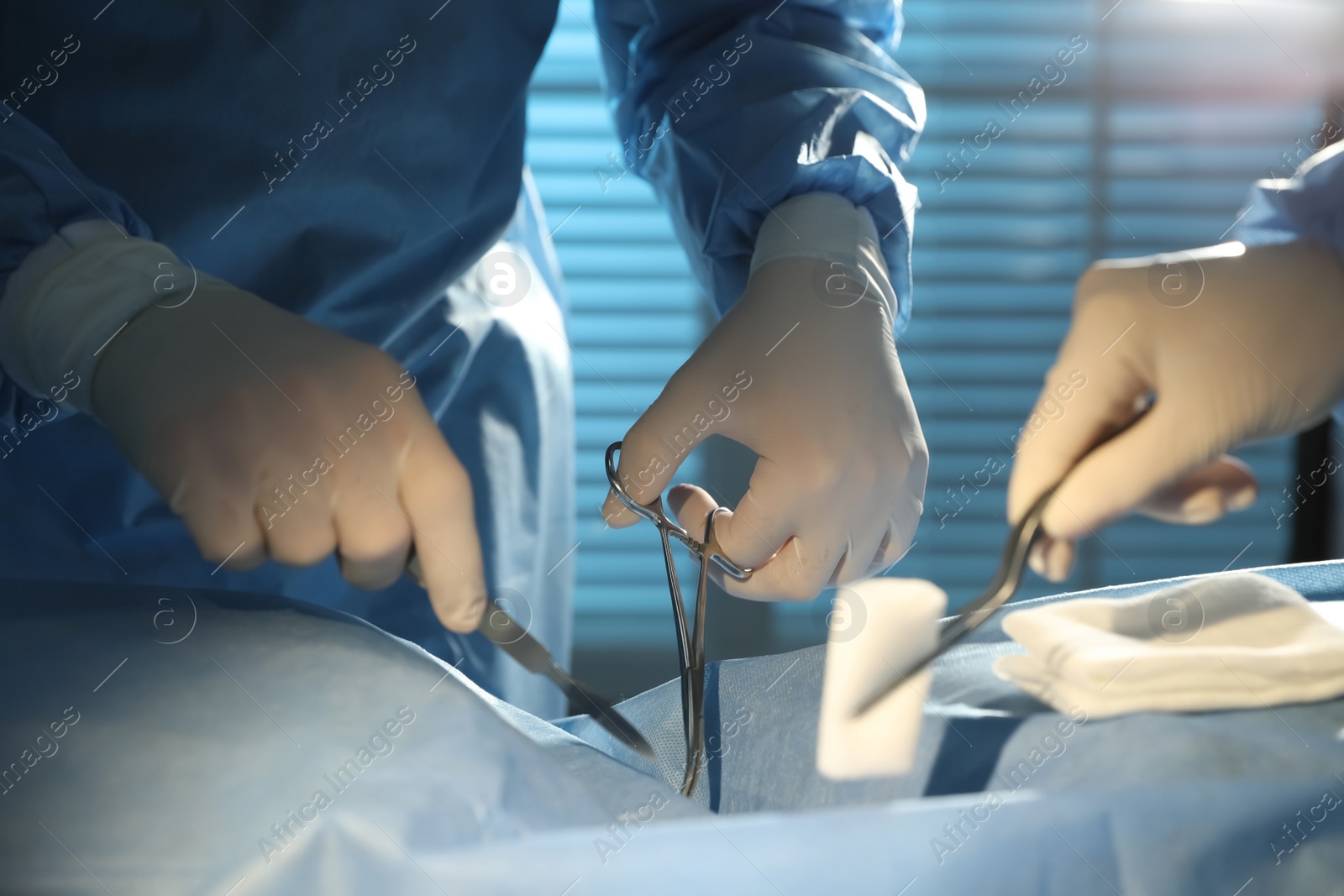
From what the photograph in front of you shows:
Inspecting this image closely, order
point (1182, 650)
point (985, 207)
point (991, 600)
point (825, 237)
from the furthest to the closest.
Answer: point (985, 207), point (825, 237), point (991, 600), point (1182, 650)

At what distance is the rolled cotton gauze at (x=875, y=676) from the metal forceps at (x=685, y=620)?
0.32ft

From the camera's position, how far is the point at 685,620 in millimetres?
798

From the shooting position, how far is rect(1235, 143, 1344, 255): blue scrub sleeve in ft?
2.60

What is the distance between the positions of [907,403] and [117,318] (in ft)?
2.16

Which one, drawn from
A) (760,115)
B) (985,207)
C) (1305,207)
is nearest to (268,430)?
(760,115)

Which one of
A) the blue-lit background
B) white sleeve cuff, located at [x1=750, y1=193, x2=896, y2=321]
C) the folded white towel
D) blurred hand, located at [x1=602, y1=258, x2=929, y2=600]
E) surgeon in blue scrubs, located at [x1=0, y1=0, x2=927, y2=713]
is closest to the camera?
the folded white towel

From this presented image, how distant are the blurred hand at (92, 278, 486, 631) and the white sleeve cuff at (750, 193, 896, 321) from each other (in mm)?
415

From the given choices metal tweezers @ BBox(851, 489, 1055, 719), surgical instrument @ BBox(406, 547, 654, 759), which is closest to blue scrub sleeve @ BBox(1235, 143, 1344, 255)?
metal tweezers @ BBox(851, 489, 1055, 719)

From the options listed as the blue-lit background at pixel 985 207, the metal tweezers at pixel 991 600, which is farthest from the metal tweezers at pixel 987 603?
the blue-lit background at pixel 985 207

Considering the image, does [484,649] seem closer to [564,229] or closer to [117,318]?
[117,318]

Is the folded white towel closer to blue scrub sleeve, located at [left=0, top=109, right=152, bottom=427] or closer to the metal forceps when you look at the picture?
the metal forceps

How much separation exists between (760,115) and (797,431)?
38 centimetres

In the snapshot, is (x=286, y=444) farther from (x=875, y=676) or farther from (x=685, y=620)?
(x=875, y=676)

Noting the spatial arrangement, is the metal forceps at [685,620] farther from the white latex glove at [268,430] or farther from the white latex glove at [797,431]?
the white latex glove at [268,430]
